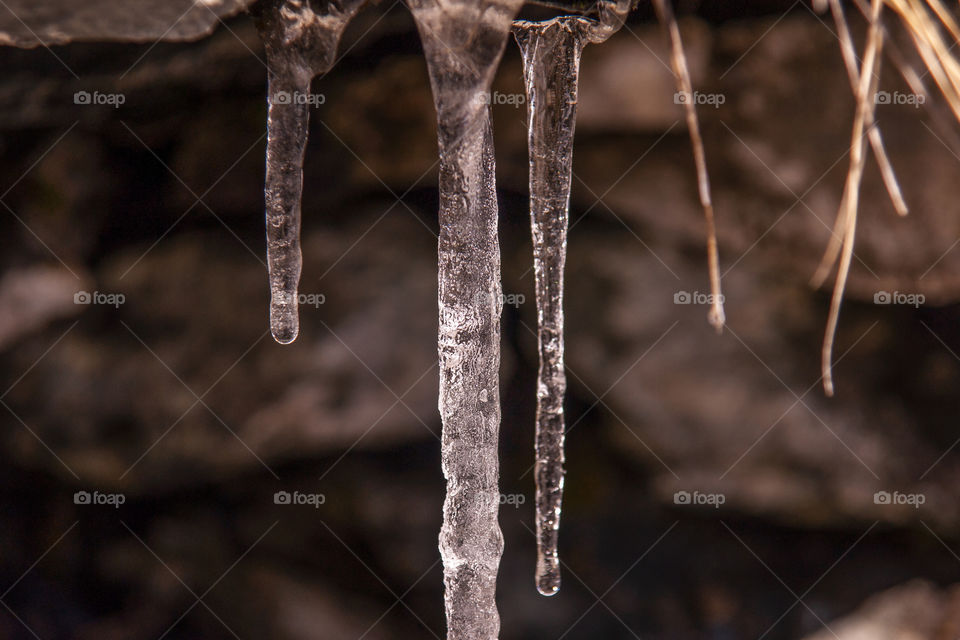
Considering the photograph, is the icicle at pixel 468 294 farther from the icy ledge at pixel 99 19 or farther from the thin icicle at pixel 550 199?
the icy ledge at pixel 99 19

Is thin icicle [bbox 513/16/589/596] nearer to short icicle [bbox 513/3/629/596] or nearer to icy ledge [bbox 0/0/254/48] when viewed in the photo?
short icicle [bbox 513/3/629/596]

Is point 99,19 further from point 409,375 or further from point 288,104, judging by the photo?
point 409,375

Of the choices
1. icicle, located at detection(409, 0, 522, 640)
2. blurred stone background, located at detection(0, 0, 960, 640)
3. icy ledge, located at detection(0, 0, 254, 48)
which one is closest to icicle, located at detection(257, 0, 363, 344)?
icicle, located at detection(409, 0, 522, 640)

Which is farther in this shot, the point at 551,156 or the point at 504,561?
the point at 504,561

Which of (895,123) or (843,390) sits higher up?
(895,123)

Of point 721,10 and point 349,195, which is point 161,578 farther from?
point 721,10

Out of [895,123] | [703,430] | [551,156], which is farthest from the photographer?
[703,430]

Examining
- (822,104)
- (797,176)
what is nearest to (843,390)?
(797,176)
